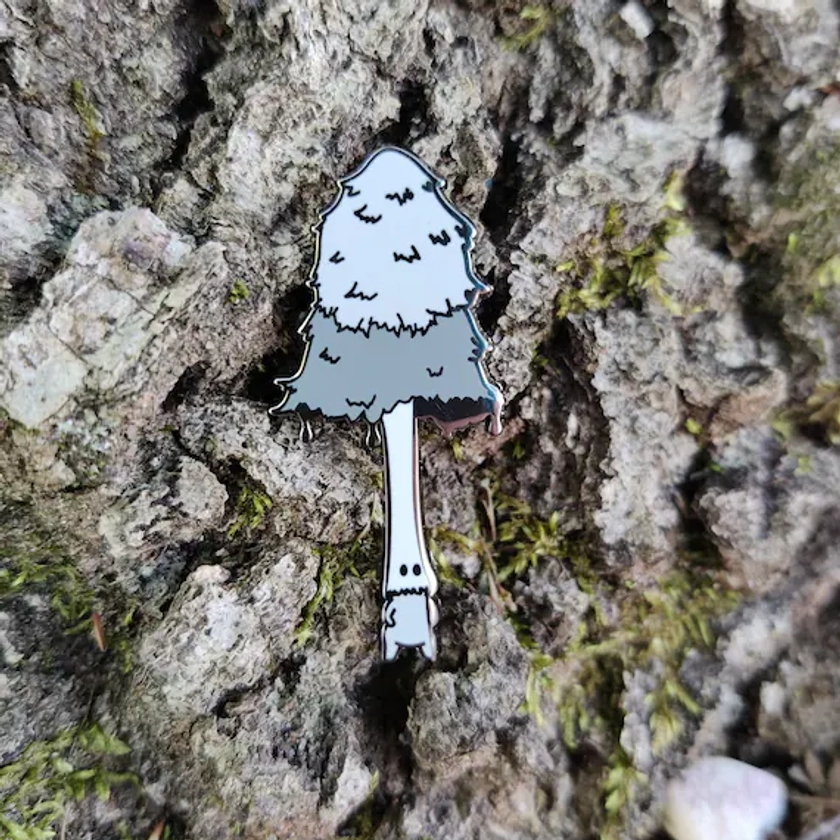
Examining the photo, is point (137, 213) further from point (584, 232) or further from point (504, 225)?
point (584, 232)

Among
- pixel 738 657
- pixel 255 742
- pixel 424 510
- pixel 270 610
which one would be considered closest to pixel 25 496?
pixel 270 610

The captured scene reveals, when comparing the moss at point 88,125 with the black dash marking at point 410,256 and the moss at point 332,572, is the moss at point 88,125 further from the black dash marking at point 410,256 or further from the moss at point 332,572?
the moss at point 332,572

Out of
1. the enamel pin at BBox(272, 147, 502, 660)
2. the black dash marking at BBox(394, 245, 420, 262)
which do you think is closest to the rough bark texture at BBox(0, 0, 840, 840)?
the enamel pin at BBox(272, 147, 502, 660)

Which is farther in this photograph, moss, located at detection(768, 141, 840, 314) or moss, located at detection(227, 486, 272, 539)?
moss, located at detection(768, 141, 840, 314)

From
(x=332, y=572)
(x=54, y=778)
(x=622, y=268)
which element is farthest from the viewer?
(x=622, y=268)

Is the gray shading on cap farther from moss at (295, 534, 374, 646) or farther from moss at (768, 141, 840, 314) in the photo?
moss at (768, 141, 840, 314)

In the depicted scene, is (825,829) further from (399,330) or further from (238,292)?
(238,292)

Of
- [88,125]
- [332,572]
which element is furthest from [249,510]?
[88,125]
